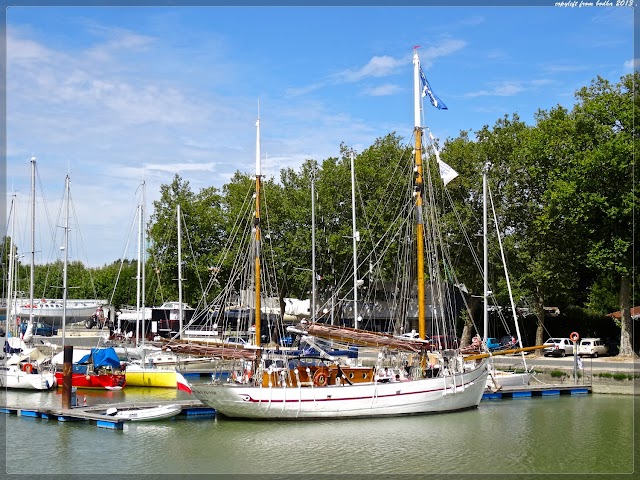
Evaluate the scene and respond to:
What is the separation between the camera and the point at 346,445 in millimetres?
33625

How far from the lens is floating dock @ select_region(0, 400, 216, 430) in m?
36.7

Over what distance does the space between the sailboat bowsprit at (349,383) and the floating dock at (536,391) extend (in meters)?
4.18

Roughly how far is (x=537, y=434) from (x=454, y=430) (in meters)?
3.70

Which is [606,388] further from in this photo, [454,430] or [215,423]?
[215,423]

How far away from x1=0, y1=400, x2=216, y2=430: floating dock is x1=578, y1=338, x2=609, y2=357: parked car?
3216 centimetres

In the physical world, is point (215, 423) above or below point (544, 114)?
below

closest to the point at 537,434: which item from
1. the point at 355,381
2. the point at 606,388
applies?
the point at 355,381

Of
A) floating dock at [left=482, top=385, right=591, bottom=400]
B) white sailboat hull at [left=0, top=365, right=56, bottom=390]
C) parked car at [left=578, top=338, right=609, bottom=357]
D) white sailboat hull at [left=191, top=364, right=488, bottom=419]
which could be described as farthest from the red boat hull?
parked car at [left=578, top=338, right=609, bottom=357]

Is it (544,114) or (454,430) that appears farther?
(544,114)

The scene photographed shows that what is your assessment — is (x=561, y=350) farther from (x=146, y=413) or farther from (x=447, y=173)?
(x=146, y=413)

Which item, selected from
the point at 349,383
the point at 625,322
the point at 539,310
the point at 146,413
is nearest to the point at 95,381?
the point at 146,413

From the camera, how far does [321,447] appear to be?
33219 millimetres

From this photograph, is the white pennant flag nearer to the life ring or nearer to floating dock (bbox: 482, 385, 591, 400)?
the life ring

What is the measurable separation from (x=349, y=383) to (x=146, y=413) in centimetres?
993
